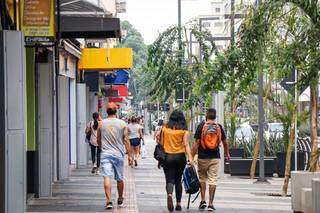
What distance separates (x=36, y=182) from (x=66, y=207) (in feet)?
5.68

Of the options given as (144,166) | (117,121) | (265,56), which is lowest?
(144,166)

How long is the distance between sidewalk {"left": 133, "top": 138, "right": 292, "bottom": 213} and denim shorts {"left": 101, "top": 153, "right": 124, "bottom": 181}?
826 millimetres

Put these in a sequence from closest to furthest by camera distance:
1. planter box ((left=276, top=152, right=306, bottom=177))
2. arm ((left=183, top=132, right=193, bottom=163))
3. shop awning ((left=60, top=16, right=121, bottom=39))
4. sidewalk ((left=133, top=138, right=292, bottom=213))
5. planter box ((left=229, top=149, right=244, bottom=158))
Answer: arm ((left=183, top=132, right=193, bottom=163)) → sidewalk ((left=133, top=138, right=292, bottom=213)) → shop awning ((left=60, top=16, right=121, bottom=39)) → planter box ((left=276, top=152, right=306, bottom=177)) → planter box ((left=229, top=149, right=244, bottom=158))

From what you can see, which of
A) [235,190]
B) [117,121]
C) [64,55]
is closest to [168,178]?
[117,121]

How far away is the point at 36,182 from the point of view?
1592cm

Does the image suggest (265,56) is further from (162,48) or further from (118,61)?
(162,48)

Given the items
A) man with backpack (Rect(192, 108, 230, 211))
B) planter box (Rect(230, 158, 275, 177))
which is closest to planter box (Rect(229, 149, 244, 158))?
planter box (Rect(230, 158, 275, 177))

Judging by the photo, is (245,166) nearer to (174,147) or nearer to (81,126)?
(81,126)

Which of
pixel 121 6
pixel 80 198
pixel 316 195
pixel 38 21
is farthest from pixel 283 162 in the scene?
pixel 121 6

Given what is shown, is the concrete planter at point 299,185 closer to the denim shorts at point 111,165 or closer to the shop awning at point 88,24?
the denim shorts at point 111,165

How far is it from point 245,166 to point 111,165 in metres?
11.1

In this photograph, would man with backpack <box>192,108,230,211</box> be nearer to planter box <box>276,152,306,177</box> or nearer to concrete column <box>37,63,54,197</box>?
concrete column <box>37,63,54,197</box>

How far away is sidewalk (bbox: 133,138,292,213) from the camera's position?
586 inches

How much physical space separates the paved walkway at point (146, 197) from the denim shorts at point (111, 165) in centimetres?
65
